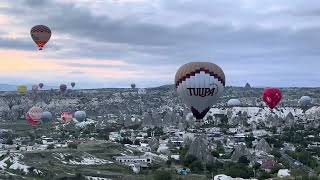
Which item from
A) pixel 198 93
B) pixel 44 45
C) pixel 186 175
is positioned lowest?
pixel 186 175

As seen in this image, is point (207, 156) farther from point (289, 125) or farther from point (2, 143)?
point (289, 125)

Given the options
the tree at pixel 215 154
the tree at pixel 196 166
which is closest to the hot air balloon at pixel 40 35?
the tree at pixel 196 166

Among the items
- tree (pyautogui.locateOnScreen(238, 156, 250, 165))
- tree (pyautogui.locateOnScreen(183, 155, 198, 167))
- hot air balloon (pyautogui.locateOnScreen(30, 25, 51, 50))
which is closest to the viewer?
tree (pyautogui.locateOnScreen(183, 155, 198, 167))

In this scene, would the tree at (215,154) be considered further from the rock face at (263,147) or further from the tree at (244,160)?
the rock face at (263,147)

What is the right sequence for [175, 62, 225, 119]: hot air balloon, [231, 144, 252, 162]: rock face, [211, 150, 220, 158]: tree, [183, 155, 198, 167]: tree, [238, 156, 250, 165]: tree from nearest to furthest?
[175, 62, 225, 119]: hot air balloon
[183, 155, 198, 167]: tree
[238, 156, 250, 165]: tree
[231, 144, 252, 162]: rock face
[211, 150, 220, 158]: tree

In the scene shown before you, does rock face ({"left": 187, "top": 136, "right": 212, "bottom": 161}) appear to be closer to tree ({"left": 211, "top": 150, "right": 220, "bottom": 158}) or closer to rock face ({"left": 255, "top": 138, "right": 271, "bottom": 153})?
tree ({"left": 211, "top": 150, "right": 220, "bottom": 158})

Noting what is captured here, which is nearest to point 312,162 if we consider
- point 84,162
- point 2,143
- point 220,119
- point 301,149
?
point 301,149

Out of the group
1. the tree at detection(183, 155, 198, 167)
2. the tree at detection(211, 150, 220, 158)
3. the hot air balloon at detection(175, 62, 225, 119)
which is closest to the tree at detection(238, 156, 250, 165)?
the tree at detection(183, 155, 198, 167)
